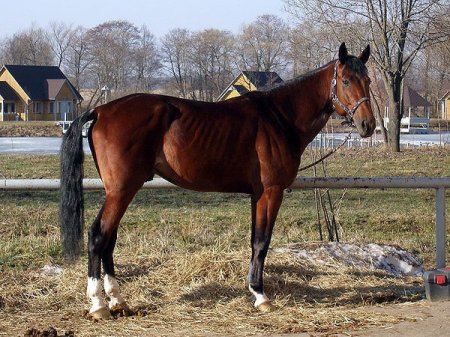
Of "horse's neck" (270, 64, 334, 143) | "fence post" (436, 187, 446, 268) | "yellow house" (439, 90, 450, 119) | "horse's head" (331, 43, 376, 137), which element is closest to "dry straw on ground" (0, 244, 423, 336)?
"fence post" (436, 187, 446, 268)

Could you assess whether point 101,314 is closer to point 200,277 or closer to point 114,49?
point 200,277

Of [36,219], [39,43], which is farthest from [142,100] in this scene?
[39,43]

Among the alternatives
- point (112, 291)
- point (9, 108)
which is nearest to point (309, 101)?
point (112, 291)

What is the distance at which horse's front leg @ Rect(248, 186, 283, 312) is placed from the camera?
663cm

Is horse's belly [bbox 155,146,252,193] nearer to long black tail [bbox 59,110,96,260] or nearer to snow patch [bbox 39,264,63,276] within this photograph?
long black tail [bbox 59,110,96,260]

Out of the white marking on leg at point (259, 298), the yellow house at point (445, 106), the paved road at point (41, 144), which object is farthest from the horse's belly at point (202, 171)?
the yellow house at point (445, 106)

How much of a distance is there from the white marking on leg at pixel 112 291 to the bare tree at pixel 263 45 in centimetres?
3865

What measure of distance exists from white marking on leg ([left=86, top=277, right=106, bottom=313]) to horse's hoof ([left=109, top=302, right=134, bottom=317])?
12 cm

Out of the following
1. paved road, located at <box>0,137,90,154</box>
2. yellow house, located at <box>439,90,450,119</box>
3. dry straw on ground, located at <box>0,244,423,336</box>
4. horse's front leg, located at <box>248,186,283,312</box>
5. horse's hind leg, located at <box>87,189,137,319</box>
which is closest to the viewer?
dry straw on ground, located at <box>0,244,423,336</box>

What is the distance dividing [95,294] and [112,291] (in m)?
0.21

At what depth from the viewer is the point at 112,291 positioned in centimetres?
646

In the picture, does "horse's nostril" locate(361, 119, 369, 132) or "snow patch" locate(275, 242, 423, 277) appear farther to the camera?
"snow patch" locate(275, 242, 423, 277)

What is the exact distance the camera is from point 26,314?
6383 mm

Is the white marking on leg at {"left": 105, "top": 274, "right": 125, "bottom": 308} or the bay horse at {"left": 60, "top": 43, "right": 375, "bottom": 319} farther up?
the bay horse at {"left": 60, "top": 43, "right": 375, "bottom": 319}
